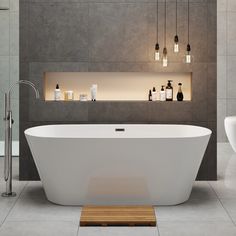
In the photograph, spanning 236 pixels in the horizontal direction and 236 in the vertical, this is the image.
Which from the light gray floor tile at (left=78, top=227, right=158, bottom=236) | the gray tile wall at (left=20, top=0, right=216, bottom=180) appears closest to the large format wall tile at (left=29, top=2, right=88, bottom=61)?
the gray tile wall at (left=20, top=0, right=216, bottom=180)

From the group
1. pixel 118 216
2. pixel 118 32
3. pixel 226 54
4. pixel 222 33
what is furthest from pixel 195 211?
pixel 222 33

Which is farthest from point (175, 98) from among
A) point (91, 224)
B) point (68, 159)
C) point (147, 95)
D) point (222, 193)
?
point (91, 224)

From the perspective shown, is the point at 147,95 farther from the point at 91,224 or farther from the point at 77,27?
the point at 91,224

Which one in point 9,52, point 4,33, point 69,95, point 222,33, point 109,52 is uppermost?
point 222,33

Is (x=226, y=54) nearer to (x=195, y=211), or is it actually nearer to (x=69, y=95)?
(x=69, y=95)

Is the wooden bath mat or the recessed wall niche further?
the recessed wall niche

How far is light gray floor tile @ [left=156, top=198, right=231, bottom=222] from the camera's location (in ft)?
13.4

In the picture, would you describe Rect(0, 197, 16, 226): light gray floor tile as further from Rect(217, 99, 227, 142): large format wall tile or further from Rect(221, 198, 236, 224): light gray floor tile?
Rect(217, 99, 227, 142): large format wall tile

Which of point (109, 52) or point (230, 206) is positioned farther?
point (109, 52)

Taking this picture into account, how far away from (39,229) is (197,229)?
1139 mm

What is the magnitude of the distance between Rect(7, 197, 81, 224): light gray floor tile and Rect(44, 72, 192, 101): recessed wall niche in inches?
58.7

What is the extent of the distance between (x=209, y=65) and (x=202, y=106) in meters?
0.43

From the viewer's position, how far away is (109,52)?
545cm

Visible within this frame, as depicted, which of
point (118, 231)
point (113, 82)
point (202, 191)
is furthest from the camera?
point (113, 82)
